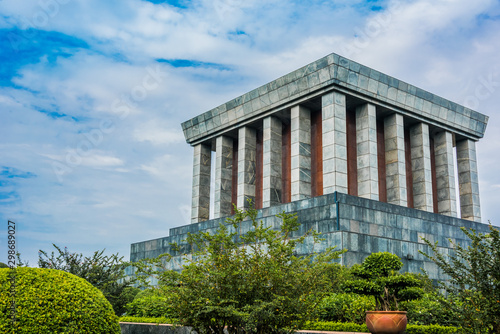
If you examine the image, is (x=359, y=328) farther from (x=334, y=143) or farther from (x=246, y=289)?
(x=334, y=143)

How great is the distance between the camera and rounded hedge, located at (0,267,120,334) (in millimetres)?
7344

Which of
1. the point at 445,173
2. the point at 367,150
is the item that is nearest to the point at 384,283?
the point at 367,150

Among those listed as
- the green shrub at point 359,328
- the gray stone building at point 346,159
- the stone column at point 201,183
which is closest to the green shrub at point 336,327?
the green shrub at point 359,328

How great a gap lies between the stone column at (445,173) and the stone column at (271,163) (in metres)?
9.87

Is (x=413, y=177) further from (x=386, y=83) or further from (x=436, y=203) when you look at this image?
(x=386, y=83)

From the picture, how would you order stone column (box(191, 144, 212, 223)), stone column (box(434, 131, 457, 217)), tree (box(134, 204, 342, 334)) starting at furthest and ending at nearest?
1. stone column (box(191, 144, 212, 223))
2. stone column (box(434, 131, 457, 217))
3. tree (box(134, 204, 342, 334))

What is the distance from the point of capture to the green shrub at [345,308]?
12.5 meters

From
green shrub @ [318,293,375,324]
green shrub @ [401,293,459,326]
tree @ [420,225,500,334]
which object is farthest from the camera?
green shrub @ [318,293,375,324]

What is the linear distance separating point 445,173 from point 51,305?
87.9 feet

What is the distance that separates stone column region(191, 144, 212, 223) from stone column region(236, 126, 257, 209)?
393 cm

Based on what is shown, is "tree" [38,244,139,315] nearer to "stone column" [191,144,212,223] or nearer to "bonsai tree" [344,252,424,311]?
"bonsai tree" [344,252,424,311]

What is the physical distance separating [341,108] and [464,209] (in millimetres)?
12062

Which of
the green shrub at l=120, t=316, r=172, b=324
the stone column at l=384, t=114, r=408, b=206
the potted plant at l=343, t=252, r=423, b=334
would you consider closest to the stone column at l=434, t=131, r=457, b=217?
the stone column at l=384, t=114, r=408, b=206

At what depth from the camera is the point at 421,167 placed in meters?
28.5
